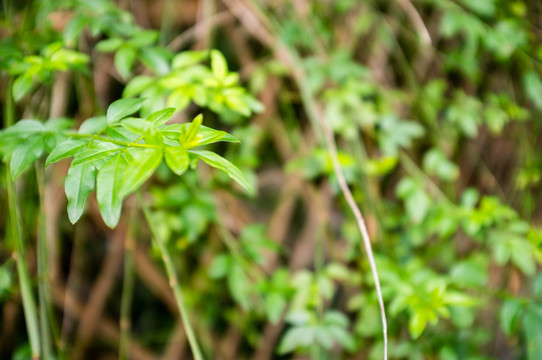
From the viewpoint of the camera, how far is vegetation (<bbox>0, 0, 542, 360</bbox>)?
2.23ft

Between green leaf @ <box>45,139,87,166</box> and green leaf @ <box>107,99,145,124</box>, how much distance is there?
41mm

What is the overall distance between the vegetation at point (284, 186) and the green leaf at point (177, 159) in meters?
0.21

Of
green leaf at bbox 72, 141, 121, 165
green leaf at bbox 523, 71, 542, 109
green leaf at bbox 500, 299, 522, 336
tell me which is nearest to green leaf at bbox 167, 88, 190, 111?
green leaf at bbox 72, 141, 121, 165

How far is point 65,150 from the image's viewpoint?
421mm

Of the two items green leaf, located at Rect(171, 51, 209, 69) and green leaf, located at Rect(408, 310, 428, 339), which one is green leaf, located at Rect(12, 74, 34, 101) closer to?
green leaf, located at Rect(171, 51, 209, 69)

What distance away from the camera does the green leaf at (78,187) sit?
408 millimetres

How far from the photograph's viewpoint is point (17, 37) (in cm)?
73

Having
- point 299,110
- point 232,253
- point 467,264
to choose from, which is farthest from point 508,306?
point 299,110

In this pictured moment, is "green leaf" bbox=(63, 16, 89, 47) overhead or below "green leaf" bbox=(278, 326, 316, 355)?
overhead

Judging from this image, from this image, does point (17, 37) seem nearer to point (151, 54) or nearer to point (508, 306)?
point (151, 54)

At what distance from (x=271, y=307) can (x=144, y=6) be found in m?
0.91

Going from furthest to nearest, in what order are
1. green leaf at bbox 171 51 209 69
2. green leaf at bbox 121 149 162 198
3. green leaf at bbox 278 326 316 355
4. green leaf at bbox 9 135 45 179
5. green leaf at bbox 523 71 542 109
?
green leaf at bbox 523 71 542 109 < green leaf at bbox 278 326 316 355 < green leaf at bbox 171 51 209 69 < green leaf at bbox 9 135 45 179 < green leaf at bbox 121 149 162 198

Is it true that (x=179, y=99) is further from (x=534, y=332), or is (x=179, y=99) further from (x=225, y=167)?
(x=534, y=332)

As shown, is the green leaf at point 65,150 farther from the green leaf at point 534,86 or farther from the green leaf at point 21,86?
the green leaf at point 534,86
